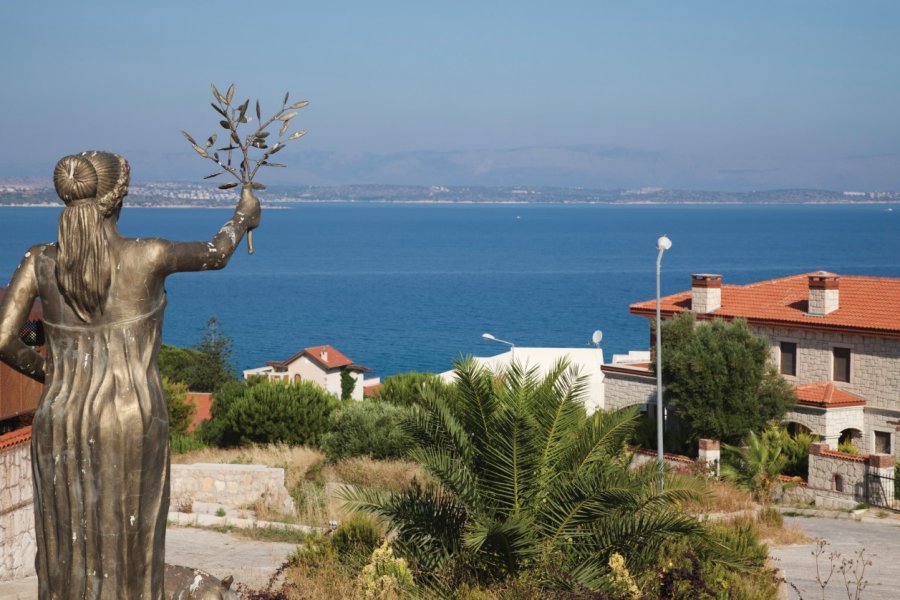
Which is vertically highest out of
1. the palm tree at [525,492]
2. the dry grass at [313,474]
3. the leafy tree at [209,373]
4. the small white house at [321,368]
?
the palm tree at [525,492]

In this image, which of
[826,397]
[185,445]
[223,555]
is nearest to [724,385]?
[826,397]

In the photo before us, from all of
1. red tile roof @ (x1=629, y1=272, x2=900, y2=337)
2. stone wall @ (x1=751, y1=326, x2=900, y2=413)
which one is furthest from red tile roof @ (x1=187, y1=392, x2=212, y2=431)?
stone wall @ (x1=751, y1=326, x2=900, y2=413)

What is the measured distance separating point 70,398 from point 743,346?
26.9 m

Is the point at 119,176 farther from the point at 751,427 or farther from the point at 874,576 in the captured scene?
the point at 751,427

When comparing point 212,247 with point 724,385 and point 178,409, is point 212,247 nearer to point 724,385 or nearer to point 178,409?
point 724,385

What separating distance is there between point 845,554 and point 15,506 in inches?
486

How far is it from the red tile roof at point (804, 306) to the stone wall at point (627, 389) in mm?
2776

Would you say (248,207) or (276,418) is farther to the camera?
(276,418)

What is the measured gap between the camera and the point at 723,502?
20.6m

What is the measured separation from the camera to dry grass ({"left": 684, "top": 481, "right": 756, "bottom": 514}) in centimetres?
1856

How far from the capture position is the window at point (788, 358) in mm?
32875

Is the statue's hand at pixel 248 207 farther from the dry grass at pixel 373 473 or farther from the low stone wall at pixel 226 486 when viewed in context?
the dry grass at pixel 373 473

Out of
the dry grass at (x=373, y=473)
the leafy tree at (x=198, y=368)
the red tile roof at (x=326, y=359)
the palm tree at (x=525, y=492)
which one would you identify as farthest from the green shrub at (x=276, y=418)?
the leafy tree at (x=198, y=368)

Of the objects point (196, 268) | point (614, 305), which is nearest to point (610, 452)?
point (196, 268)
